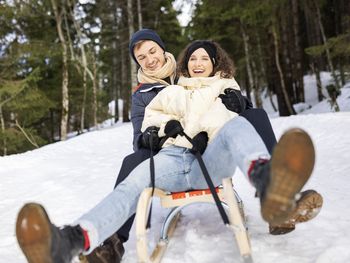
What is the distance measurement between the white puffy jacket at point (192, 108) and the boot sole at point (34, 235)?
39.7 inches

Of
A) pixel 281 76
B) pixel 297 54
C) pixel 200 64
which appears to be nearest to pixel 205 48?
pixel 200 64

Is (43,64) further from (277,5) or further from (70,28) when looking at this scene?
(277,5)

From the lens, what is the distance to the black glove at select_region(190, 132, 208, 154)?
2.20 m

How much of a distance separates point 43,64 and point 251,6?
26.9ft

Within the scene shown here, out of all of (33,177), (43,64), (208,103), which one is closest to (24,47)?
(43,64)

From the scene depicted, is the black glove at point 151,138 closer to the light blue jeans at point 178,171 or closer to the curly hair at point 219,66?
the light blue jeans at point 178,171

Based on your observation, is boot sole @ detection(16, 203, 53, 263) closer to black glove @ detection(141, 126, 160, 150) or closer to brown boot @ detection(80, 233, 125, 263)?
brown boot @ detection(80, 233, 125, 263)

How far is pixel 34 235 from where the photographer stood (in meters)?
1.51

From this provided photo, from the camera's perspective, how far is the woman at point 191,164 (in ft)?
4.94

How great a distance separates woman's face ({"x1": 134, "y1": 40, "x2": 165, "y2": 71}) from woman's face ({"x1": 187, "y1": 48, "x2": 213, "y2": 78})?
0.35 metres

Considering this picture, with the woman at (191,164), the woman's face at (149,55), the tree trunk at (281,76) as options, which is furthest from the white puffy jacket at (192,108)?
the tree trunk at (281,76)

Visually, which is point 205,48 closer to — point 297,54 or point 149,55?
point 149,55

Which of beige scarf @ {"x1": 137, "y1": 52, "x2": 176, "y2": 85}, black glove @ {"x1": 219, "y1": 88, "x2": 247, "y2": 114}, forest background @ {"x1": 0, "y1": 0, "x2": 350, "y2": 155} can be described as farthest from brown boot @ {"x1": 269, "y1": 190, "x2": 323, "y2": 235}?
forest background @ {"x1": 0, "y1": 0, "x2": 350, "y2": 155}

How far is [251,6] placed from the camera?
A: 1016cm
